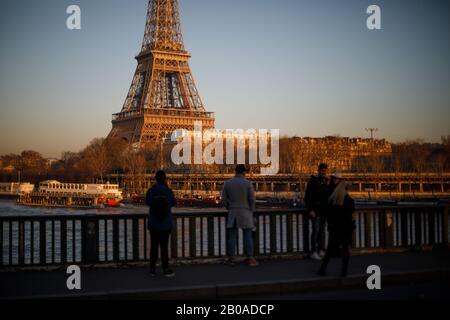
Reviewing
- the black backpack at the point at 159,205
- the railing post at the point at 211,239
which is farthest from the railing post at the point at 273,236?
the black backpack at the point at 159,205

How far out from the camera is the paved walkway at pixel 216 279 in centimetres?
848

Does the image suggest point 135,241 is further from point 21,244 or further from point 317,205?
point 317,205

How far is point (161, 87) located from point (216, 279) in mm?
93408

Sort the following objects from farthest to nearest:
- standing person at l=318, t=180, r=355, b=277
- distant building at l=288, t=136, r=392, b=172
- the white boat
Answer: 1. distant building at l=288, t=136, r=392, b=172
2. the white boat
3. standing person at l=318, t=180, r=355, b=277

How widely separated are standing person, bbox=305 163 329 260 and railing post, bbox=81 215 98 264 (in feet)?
12.7

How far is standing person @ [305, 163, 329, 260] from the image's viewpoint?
11.2 metres

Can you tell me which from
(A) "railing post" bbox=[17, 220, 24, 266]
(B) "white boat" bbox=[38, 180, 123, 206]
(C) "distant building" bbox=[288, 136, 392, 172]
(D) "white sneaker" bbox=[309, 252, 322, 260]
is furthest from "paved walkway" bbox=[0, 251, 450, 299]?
(C) "distant building" bbox=[288, 136, 392, 172]

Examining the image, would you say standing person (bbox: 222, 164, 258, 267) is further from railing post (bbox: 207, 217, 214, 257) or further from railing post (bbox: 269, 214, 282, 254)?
railing post (bbox: 269, 214, 282, 254)

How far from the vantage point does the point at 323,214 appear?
1144cm

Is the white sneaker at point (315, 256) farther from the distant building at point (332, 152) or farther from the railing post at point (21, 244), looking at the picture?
the distant building at point (332, 152)

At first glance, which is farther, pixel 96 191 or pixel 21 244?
pixel 96 191

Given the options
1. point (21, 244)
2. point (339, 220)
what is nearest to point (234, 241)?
point (339, 220)

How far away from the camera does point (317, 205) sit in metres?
11.2
